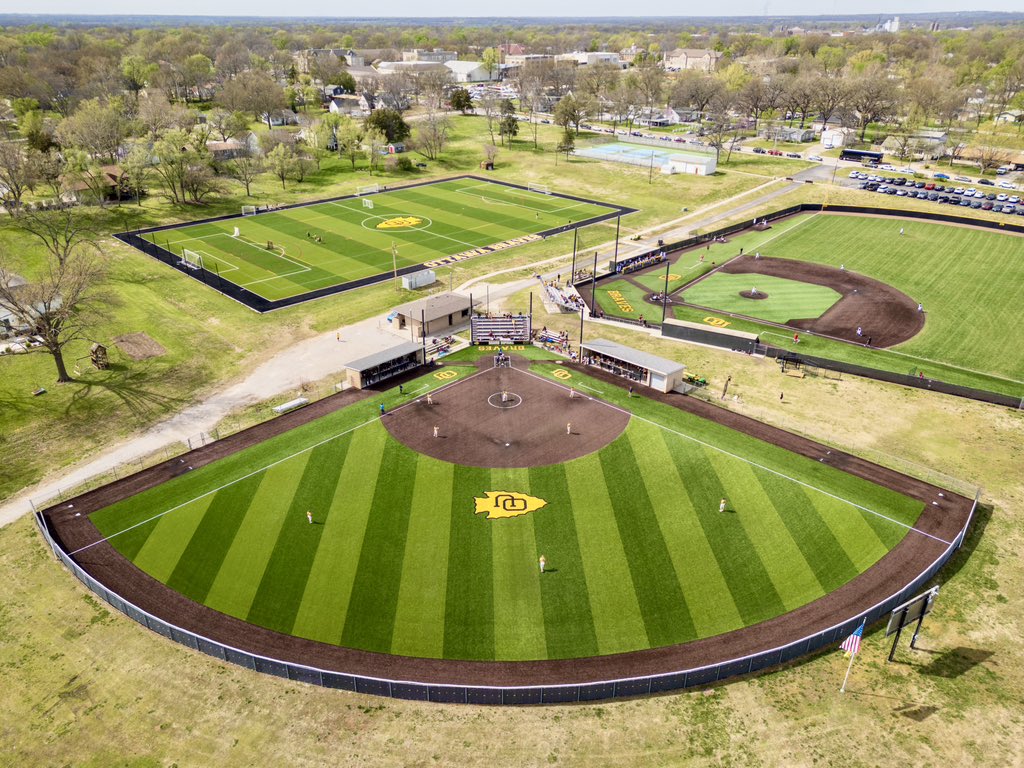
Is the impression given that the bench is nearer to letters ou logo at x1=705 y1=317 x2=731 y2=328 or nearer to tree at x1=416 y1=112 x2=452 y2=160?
letters ou logo at x1=705 y1=317 x2=731 y2=328

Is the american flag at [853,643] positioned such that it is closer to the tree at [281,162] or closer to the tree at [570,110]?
the tree at [281,162]

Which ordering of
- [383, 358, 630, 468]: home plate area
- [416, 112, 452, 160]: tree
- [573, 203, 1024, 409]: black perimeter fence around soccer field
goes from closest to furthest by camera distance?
[383, 358, 630, 468]: home plate area, [573, 203, 1024, 409]: black perimeter fence around soccer field, [416, 112, 452, 160]: tree

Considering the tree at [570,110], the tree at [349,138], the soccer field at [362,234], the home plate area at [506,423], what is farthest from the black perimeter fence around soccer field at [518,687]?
the tree at [570,110]

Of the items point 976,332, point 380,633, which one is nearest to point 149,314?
point 380,633

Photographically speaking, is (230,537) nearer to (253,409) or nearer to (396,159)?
(253,409)

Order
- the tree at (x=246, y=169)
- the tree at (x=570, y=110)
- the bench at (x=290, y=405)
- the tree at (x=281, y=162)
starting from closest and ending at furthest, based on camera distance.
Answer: the bench at (x=290, y=405)
the tree at (x=246, y=169)
the tree at (x=281, y=162)
the tree at (x=570, y=110)

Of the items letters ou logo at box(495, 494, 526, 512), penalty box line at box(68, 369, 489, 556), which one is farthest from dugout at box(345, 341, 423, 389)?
letters ou logo at box(495, 494, 526, 512)
